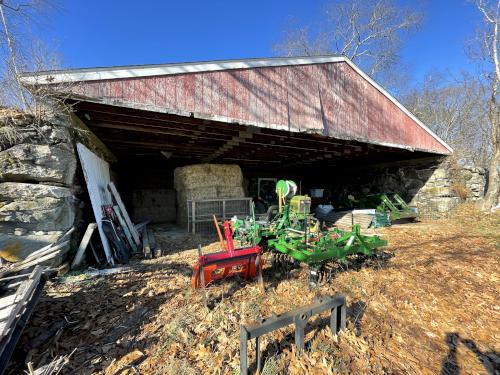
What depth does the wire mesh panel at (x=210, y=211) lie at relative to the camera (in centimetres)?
957

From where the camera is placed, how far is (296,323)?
241 centimetres

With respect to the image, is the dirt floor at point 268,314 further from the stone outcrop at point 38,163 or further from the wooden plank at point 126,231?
the stone outcrop at point 38,163

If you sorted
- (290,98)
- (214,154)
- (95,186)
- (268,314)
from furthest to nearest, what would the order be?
1. (214,154)
2. (290,98)
3. (95,186)
4. (268,314)

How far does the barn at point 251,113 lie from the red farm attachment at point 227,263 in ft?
11.1

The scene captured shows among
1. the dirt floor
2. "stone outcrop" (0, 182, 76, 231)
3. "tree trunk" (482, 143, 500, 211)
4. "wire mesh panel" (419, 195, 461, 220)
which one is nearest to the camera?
the dirt floor

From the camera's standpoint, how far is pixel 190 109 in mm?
5562

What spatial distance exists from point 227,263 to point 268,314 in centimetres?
88

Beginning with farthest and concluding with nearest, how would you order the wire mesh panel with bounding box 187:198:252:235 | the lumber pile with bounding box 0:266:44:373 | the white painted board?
the wire mesh panel with bounding box 187:198:252:235
the white painted board
the lumber pile with bounding box 0:266:44:373

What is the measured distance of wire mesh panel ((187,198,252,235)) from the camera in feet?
31.4

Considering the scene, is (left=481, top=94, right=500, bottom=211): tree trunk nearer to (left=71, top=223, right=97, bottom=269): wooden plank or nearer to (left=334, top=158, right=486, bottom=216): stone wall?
(left=334, top=158, right=486, bottom=216): stone wall

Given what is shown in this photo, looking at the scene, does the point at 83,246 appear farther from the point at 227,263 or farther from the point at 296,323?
the point at 296,323

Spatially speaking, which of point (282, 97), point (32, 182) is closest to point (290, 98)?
point (282, 97)

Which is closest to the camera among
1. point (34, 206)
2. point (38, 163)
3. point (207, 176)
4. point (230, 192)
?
point (34, 206)

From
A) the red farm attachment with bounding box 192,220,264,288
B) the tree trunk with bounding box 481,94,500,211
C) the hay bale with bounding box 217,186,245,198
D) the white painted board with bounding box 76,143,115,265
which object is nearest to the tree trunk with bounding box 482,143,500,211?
the tree trunk with bounding box 481,94,500,211
